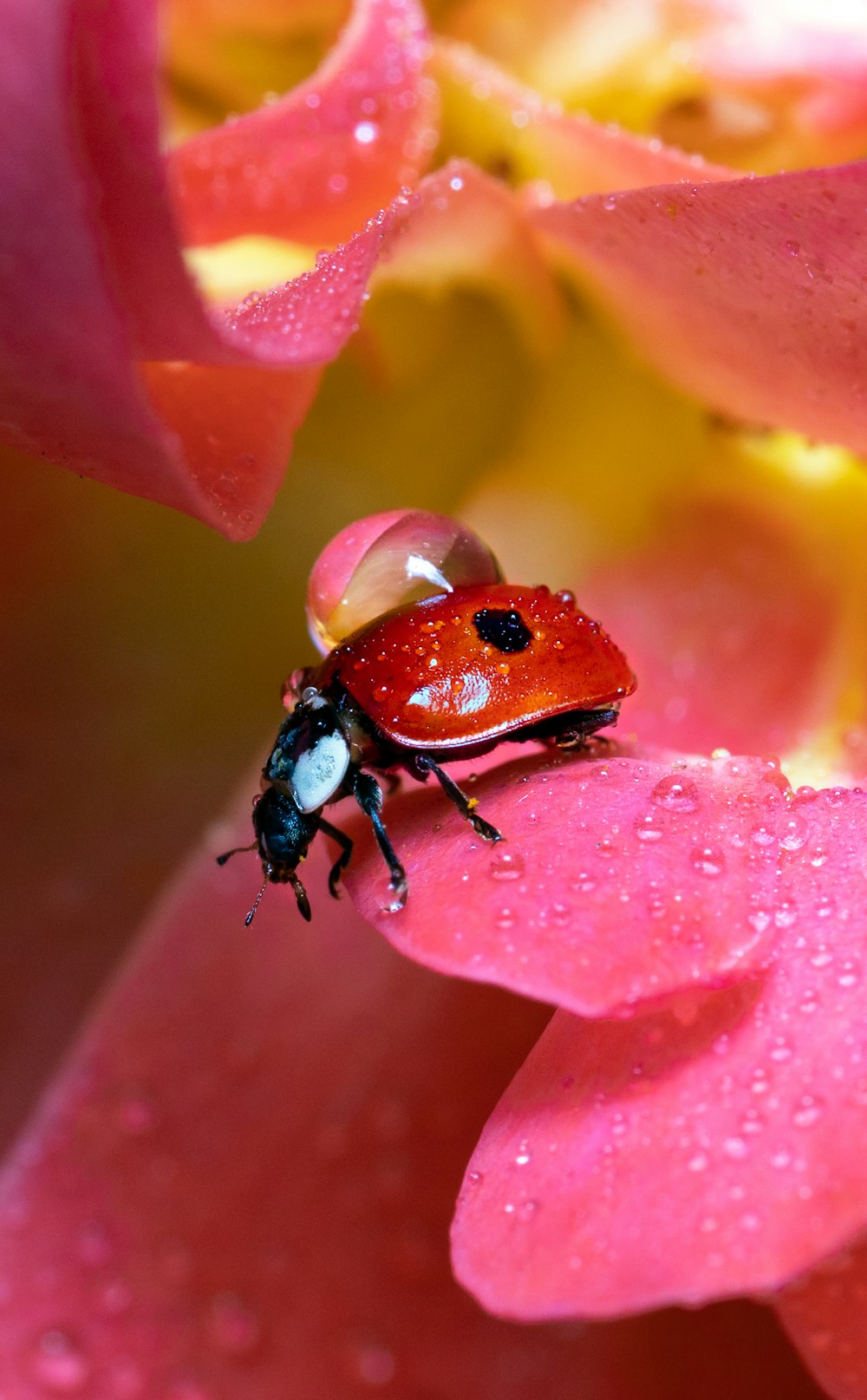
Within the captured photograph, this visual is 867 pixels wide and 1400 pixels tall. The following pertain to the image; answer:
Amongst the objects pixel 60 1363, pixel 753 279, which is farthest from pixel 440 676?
pixel 60 1363

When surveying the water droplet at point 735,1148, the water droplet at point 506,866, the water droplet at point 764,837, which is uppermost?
the water droplet at point 764,837

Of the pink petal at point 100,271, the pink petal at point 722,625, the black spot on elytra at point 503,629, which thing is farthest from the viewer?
the pink petal at point 722,625

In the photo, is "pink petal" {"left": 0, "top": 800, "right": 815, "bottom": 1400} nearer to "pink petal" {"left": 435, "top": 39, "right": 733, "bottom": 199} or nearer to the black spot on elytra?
the black spot on elytra

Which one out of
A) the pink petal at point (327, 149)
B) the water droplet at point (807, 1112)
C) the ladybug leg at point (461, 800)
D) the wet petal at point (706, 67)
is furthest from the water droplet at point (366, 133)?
the water droplet at point (807, 1112)


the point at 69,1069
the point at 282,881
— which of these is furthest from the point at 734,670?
the point at 69,1069

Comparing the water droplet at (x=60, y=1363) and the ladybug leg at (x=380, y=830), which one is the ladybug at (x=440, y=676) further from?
the water droplet at (x=60, y=1363)

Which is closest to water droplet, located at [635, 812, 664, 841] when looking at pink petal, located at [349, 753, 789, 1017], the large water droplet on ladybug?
pink petal, located at [349, 753, 789, 1017]

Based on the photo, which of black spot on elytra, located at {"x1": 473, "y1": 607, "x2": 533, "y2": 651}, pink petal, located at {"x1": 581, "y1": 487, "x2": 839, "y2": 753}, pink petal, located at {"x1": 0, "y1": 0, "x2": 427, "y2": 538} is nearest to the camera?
pink petal, located at {"x1": 0, "y1": 0, "x2": 427, "y2": 538}
